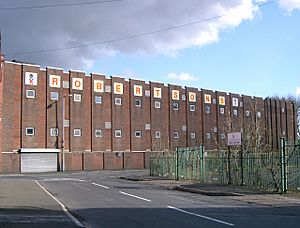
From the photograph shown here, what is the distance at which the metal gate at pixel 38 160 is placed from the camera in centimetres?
5684

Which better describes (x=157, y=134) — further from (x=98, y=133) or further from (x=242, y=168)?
(x=242, y=168)

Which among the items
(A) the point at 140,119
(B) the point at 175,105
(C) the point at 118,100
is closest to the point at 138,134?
(A) the point at 140,119

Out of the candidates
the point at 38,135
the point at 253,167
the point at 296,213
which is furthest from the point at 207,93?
the point at 296,213

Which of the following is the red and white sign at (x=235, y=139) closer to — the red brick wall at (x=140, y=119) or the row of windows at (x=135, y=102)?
the row of windows at (x=135, y=102)

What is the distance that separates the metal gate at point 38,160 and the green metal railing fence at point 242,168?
24143 mm

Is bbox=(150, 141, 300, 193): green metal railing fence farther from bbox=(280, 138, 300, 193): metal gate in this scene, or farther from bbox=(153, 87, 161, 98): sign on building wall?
bbox=(153, 87, 161, 98): sign on building wall

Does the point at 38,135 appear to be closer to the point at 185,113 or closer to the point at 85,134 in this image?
the point at 85,134

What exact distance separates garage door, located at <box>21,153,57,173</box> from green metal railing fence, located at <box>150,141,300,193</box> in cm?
2430

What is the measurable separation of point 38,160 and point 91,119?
30.0ft

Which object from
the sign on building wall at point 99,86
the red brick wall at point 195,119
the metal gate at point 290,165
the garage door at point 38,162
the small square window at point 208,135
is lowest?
the garage door at point 38,162

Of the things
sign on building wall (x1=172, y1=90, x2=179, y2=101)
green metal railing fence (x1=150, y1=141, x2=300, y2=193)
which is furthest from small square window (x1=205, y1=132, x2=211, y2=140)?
green metal railing fence (x1=150, y1=141, x2=300, y2=193)

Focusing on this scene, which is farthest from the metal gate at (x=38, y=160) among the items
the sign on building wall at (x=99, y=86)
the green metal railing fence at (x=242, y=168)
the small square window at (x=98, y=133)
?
the green metal railing fence at (x=242, y=168)

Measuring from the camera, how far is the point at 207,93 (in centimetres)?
7812

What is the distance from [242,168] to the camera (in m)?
25.6
